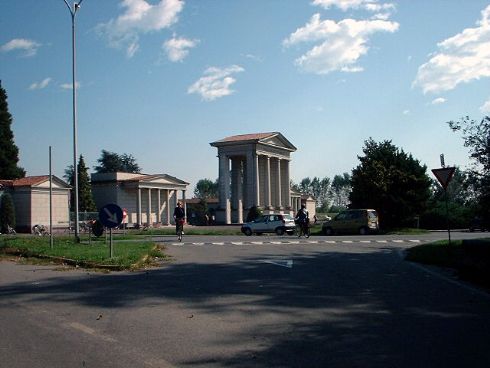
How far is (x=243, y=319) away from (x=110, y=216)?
8793 millimetres

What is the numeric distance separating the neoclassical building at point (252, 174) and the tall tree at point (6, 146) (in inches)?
1111

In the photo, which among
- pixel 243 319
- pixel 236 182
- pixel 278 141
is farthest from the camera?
pixel 278 141

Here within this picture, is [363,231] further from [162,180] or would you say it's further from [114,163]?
[114,163]

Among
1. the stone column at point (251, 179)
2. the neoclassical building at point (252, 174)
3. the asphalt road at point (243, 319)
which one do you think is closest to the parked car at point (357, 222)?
the asphalt road at point (243, 319)

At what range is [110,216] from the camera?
15750 millimetres

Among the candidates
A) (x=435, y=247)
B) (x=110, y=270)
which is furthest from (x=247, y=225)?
(x=110, y=270)

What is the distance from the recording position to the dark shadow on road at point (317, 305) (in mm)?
6020

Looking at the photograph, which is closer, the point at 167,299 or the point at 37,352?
the point at 37,352

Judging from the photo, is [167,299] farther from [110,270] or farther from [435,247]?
[435,247]

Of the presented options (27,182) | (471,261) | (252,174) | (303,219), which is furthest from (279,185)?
(471,261)

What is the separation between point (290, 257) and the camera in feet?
56.7

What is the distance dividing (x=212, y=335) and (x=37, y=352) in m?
2.10

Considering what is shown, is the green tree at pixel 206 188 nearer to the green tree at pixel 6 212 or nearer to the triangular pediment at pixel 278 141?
the triangular pediment at pixel 278 141

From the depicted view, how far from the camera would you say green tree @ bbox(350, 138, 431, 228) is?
139ft
